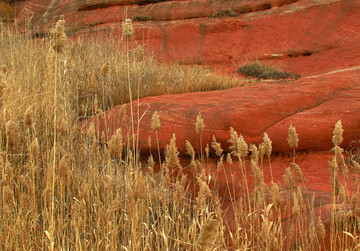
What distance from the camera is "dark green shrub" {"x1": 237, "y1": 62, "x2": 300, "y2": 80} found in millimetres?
7320

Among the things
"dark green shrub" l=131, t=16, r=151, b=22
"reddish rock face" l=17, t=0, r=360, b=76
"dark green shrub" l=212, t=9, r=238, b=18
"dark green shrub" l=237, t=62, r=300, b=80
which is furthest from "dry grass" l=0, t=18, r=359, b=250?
"dark green shrub" l=131, t=16, r=151, b=22

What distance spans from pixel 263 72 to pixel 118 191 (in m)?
5.98

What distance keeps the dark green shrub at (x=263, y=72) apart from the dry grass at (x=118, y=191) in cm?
268

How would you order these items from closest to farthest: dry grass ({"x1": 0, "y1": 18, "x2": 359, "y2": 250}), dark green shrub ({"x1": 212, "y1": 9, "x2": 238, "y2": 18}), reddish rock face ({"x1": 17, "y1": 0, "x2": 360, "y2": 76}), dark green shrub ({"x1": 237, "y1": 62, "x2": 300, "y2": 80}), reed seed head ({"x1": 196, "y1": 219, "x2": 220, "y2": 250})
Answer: reed seed head ({"x1": 196, "y1": 219, "x2": 220, "y2": 250}), dry grass ({"x1": 0, "y1": 18, "x2": 359, "y2": 250}), dark green shrub ({"x1": 237, "y1": 62, "x2": 300, "y2": 80}), reddish rock face ({"x1": 17, "y1": 0, "x2": 360, "y2": 76}), dark green shrub ({"x1": 212, "y1": 9, "x2": 238, "y2": 18})

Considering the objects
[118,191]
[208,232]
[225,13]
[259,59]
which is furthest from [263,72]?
[208,232]

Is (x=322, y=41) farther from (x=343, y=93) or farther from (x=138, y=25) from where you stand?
(x=343, y=93)

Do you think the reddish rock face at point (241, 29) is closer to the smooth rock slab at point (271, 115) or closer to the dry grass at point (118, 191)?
the dry grass at point (118, 191)

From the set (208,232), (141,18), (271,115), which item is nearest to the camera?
(208,232)

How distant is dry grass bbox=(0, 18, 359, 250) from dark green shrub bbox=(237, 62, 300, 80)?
268 centimetres

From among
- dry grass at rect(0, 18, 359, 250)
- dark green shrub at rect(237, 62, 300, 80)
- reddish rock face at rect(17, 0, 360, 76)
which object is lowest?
dry grass at rect(0, 18, 359, 250)

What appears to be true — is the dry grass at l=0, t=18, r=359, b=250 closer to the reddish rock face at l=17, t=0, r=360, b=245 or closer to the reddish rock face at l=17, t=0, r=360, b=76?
the reddish rock face at l=17, t=0, r=360, b=245

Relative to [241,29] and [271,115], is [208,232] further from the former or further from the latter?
[241,29]

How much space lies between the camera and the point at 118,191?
6.55 feet

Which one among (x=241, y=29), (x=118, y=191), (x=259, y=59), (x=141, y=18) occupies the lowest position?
(x=118, y=191)
